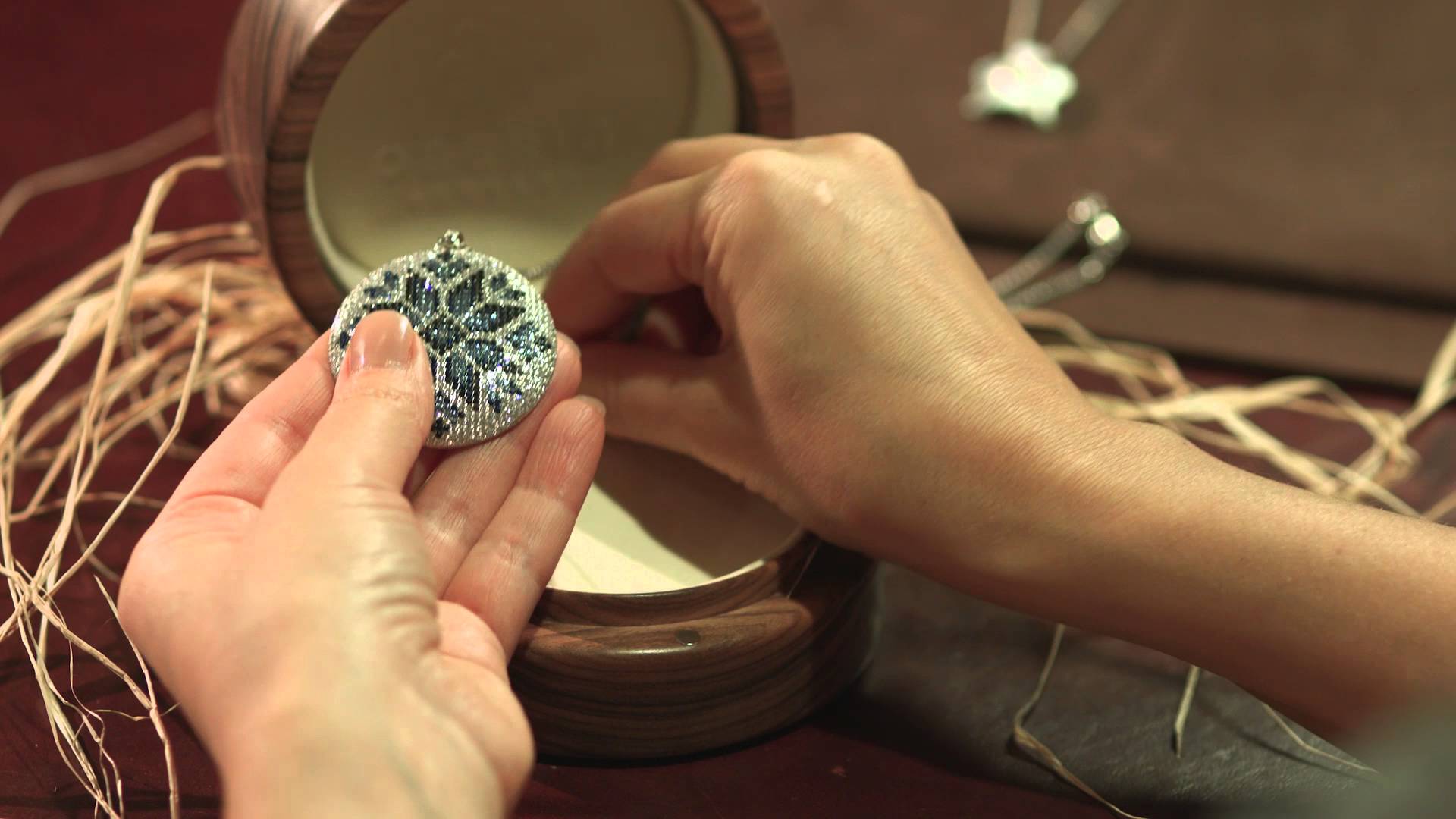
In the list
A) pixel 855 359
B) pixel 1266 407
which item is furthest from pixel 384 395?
pixel 1266 407

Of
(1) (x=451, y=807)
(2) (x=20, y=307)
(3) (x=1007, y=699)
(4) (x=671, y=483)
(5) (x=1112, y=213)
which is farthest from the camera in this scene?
(5) (x=1112, y=213)

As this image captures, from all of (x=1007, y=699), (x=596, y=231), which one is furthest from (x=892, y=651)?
(x=596, y=231)

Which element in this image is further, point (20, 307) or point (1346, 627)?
point (20, 307)

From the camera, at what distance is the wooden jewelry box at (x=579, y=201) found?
24.0 inches

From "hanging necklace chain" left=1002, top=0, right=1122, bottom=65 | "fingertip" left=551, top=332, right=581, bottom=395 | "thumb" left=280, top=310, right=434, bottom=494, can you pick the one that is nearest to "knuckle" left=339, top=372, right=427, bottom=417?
"thumb" left=280, top=310, right=434, bottom=494

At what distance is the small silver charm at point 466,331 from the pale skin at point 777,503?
0.02m

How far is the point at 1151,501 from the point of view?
22.4 inches

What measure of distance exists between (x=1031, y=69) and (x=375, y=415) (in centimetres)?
87

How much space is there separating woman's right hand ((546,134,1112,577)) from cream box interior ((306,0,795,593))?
6cm

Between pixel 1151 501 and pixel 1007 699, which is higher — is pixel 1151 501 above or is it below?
above

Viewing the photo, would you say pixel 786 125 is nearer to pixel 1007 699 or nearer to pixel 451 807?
pixel 1007 699

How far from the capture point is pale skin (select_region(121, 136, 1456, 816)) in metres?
0.45

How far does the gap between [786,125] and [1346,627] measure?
0.47 meters

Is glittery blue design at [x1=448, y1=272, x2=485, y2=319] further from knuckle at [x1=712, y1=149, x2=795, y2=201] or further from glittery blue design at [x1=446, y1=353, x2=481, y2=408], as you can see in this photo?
knuckle at [x1=712, y1=149, x2=795, y2=201]
